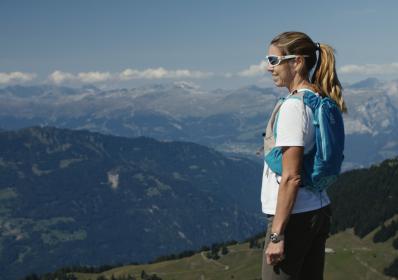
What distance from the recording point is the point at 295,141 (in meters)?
10.8

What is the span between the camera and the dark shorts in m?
11.1

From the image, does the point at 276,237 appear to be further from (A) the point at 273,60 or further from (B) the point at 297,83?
(A) the point at 273,60

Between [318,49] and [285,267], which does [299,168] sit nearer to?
[285,267]

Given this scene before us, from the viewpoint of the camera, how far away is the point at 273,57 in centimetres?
1178

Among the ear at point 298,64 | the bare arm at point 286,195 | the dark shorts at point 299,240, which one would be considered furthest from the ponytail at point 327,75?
the dark shorts at point 299,240

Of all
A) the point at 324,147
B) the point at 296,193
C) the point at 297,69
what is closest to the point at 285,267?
the point at 296,193

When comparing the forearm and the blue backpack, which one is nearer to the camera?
the forearm

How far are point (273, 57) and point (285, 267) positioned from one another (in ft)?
12.8

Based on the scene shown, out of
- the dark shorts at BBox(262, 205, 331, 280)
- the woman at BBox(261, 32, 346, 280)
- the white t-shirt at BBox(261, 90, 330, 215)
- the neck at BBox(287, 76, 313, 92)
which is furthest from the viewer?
the neck at BBox(287, 76, 313, 92)

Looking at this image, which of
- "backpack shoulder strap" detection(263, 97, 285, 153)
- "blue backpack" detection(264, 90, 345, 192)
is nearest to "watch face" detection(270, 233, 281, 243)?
"blue backpack" detection(264, 90, 345, 192)

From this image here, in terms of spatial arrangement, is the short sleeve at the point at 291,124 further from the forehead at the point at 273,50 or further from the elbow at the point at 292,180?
the forehead at the point at 273,50

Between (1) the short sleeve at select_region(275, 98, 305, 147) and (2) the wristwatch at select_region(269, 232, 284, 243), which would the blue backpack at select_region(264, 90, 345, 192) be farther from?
(2) the wristwatch at select_region(269, 232, 284, 243)

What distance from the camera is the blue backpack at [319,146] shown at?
11109 mm

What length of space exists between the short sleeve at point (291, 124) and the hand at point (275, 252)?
1.72 metres
